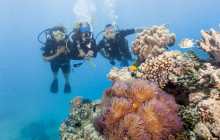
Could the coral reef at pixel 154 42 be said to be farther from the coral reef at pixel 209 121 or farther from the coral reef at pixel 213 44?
the coral reef at pixel 209 121

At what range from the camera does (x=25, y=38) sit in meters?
104

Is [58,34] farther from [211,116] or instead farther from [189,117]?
[211,116]

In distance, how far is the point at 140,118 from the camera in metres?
2.14

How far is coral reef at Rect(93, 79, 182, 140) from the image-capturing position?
2.06 meters

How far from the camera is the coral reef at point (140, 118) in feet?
6.76

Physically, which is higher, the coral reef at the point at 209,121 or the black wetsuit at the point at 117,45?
the black wetsuit at the point at 117,45

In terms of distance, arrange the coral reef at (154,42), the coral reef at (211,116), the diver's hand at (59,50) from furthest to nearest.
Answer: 1. the diver's hand at (59,50)
2. the coral reef at (154,42)
3. the coral reef at (211,116)

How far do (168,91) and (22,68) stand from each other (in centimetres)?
11718

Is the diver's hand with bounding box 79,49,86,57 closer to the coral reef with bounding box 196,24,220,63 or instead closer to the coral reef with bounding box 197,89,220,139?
the coral reef with bounding box 196,24,220,63

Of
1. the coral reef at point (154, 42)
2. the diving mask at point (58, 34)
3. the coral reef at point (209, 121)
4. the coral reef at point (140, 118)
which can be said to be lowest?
the coral reef at point (209, 121)

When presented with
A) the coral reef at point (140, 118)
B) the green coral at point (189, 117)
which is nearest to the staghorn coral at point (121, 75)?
the coral reef at point (140, 118)

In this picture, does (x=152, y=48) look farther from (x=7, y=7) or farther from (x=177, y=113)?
(x=7, y=7)

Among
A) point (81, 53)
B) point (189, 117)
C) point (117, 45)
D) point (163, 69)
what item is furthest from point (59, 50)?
point (189, 117)

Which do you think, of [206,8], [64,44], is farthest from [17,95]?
[206,8]
